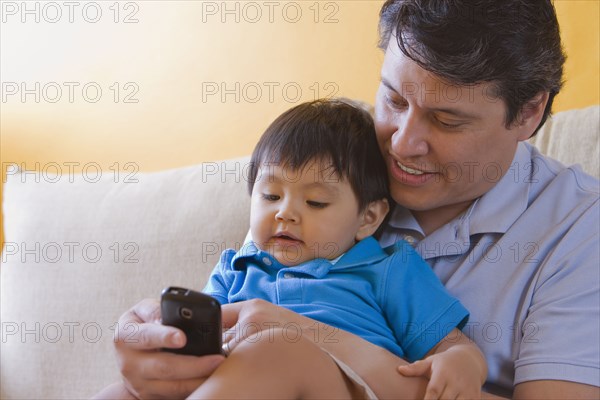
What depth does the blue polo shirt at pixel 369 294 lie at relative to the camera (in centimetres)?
128

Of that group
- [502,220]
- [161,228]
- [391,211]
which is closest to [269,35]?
[161,228]

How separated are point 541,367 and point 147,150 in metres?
1.79

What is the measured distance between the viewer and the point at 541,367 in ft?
3.96

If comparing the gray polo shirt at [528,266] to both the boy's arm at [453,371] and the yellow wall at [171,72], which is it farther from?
the yellow wall at [171,72]

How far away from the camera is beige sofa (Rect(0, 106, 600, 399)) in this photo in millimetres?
1840

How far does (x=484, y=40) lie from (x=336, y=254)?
42 centimetres

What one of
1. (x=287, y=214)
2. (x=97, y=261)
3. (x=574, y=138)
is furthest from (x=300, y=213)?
(x=97, y=261)

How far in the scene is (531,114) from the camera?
143 cm

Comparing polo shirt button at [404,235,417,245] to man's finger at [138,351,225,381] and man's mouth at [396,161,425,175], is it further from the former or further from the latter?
man's finger at [138,351,225,381]

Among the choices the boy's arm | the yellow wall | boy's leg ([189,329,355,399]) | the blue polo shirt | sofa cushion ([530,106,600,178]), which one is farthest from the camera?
the yellow wall

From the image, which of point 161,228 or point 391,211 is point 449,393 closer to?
point 391,211

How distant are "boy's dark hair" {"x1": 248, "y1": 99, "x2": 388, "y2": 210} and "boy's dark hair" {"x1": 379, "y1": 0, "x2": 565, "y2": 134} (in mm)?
181

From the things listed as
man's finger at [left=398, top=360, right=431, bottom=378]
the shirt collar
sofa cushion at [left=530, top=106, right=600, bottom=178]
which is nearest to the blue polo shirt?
the shirt collar

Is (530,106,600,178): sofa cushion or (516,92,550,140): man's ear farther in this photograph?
(530,106,600,178): sofa cushion
